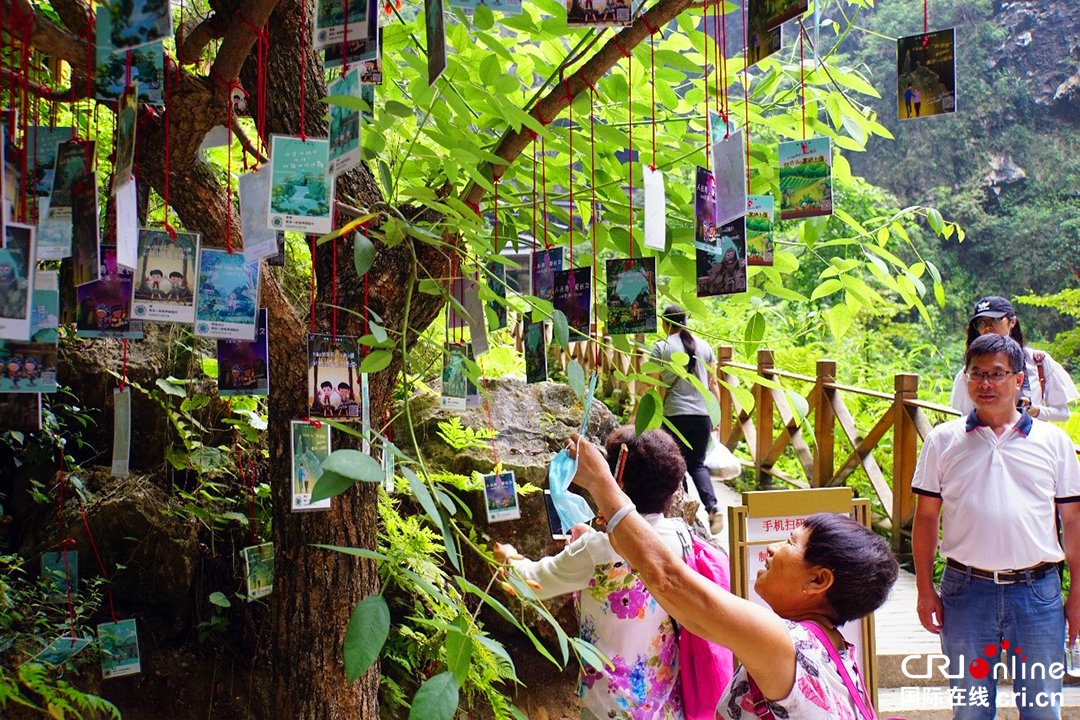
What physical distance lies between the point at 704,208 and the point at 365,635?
1095 millimetres

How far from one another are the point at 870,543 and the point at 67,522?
2.56 m

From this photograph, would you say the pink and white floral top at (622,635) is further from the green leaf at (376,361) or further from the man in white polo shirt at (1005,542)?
the man in white polo shirt at (1005,542)

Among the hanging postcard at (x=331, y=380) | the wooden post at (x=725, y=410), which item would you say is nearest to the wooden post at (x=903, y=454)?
the wooden post at (x=725, y=410)

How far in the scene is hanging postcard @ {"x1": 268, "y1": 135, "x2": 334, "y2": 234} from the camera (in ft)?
4.84

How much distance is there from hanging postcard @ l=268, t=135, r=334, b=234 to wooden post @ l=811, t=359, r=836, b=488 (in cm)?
503

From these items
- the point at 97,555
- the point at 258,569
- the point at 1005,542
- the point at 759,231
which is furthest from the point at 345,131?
the point at 1005,542

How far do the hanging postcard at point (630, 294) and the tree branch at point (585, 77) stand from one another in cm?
32

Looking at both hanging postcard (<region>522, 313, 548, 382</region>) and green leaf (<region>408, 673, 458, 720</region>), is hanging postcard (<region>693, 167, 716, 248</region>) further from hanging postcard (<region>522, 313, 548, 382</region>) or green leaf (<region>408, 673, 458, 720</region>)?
green leaf (<region>408, 673, 458, 720</region>)

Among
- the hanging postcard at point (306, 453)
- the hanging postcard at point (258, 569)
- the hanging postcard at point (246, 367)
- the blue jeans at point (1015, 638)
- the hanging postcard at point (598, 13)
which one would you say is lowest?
the blue jeans at point (1015, 638)

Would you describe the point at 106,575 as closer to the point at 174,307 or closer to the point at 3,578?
the point at 3,578

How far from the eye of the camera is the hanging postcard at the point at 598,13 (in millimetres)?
1465

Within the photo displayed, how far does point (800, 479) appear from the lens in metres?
6.92

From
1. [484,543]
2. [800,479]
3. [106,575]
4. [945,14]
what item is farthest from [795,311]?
[106,575]

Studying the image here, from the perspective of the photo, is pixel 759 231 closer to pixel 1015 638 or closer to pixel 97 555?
pixel 1015 638
